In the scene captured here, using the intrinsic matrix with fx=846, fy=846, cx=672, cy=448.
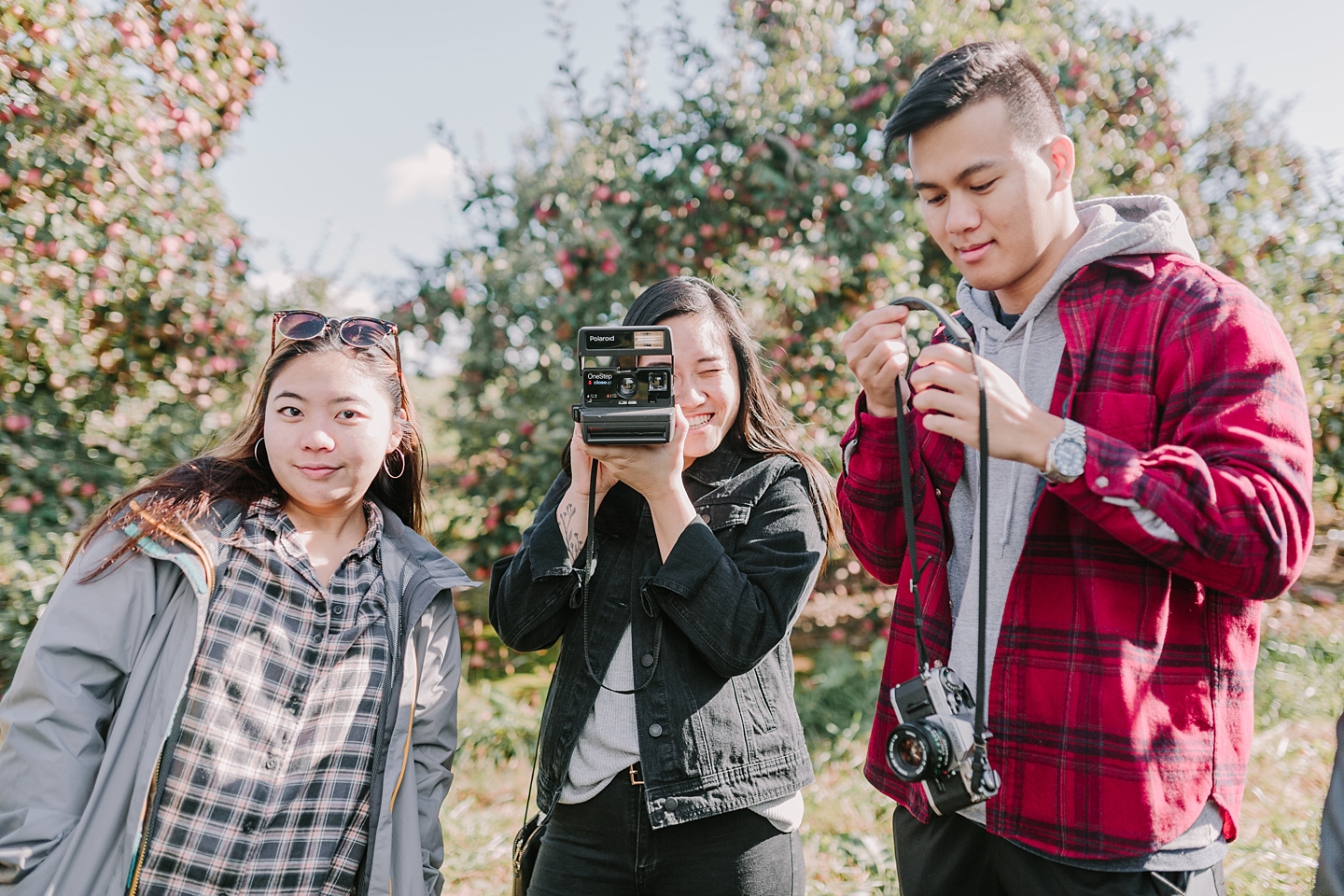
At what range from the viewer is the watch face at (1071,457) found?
1.31 metres

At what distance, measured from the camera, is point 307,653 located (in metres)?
1.80

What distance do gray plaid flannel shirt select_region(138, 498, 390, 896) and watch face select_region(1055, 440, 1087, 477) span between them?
1.40 meters

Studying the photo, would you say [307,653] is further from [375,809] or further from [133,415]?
[133,415]

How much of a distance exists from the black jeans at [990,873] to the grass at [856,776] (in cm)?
147

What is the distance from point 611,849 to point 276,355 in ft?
4.45

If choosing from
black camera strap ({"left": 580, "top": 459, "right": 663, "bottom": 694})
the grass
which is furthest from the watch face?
the grass

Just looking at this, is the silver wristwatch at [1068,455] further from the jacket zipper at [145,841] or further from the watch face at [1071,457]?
the jacket zipper at [145,841]

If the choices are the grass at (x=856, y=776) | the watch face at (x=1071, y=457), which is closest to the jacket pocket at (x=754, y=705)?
the watch face at (x=1071, y=457)

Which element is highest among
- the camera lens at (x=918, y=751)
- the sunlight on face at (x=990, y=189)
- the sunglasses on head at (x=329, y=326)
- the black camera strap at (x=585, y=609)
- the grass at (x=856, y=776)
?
the sunlight on face at (x=990, y=189)

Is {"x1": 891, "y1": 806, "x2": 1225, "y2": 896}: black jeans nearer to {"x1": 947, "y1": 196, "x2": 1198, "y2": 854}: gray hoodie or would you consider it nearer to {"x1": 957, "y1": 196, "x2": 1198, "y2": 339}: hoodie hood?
{"x1": 947, "y1": 196, "x2": 1198, "y2": 854}: gray hoodie

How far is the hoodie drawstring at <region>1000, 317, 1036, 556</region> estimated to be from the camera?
5.16 feet

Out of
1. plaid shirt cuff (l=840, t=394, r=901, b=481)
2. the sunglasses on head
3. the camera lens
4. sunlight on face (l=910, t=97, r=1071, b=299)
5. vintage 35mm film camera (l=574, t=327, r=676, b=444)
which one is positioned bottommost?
the camera lens

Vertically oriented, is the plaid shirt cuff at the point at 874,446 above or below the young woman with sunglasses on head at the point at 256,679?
above

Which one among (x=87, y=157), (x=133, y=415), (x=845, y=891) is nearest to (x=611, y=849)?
(x=845, y=891)
